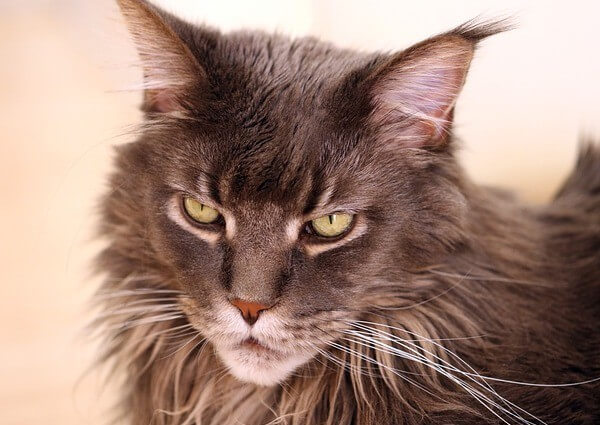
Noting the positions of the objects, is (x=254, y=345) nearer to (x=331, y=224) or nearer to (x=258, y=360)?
(x=258, y=360)

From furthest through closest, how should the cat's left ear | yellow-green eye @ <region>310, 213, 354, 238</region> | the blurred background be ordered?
the blurred background
yellow-green eye @ <region>310, 213, 354, 238</region>
the cat's left ear

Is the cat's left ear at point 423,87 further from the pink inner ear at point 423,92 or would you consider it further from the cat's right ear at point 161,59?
the cat's right ear at point 161,59

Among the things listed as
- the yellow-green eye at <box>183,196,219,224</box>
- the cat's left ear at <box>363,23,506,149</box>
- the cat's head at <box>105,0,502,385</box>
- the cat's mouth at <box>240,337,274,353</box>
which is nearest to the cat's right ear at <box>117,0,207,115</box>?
the cat's head at <box>105,0,502,385</box>

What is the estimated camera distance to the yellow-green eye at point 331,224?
4.67 ft

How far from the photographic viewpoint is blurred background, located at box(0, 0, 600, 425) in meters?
2.02

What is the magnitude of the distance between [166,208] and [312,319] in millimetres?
380

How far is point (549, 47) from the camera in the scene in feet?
6.80

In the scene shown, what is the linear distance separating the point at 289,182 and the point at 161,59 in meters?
0.37

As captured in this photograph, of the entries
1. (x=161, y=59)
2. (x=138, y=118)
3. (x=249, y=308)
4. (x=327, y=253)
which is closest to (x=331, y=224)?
(x=327, y=253)

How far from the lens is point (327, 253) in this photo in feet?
4.69

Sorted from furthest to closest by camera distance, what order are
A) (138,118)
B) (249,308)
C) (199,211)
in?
(138,118), (199,211), (249,308)

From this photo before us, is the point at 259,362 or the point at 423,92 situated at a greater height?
the point at 423,92

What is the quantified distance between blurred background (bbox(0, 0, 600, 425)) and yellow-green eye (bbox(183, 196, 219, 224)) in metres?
0.25

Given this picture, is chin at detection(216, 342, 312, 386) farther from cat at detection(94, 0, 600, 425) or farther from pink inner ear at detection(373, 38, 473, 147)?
pink inner ear at detection(373, 38, 473, 147)
